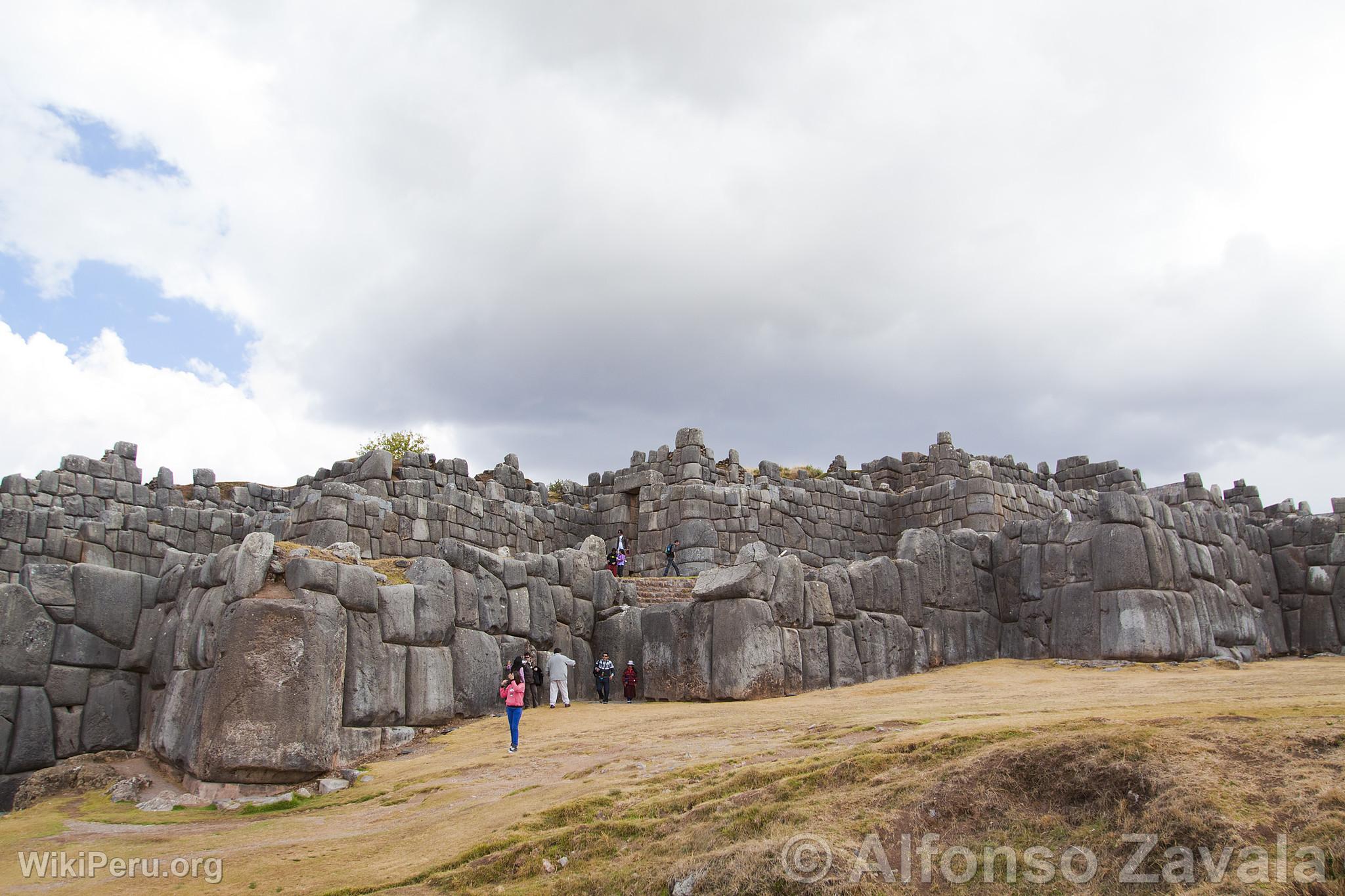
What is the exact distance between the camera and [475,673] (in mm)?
16531

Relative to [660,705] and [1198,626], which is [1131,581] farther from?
[660,705]

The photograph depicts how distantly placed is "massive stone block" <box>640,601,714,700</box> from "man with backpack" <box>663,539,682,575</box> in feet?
28.4

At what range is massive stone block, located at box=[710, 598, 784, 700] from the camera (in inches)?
679

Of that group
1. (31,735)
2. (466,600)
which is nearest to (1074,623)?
(466,600)

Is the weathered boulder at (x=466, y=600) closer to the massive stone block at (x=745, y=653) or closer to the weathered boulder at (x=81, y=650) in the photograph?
the massive stone block at (x=745, y=653)

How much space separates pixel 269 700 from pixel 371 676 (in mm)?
1896

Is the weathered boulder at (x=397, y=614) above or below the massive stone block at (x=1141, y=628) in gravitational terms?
above

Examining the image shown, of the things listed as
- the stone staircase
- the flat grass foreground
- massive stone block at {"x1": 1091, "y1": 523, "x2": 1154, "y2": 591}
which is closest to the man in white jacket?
the flat grass foreground

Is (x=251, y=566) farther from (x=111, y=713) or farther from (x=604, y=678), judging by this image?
(x=604, y=678)

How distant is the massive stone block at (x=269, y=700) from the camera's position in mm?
12461

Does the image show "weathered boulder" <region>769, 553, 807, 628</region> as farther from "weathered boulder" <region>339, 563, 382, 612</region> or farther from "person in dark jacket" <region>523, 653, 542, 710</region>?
"weathered boulder" <region>339, 563, 382, 612</region>

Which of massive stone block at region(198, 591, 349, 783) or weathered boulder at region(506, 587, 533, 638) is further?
weathered boulder at region(506, 587, 533, 638)

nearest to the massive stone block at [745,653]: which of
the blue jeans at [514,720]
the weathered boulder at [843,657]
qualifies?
the weathered boulder at [843,657]

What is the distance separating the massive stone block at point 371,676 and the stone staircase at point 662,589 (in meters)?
7.49
